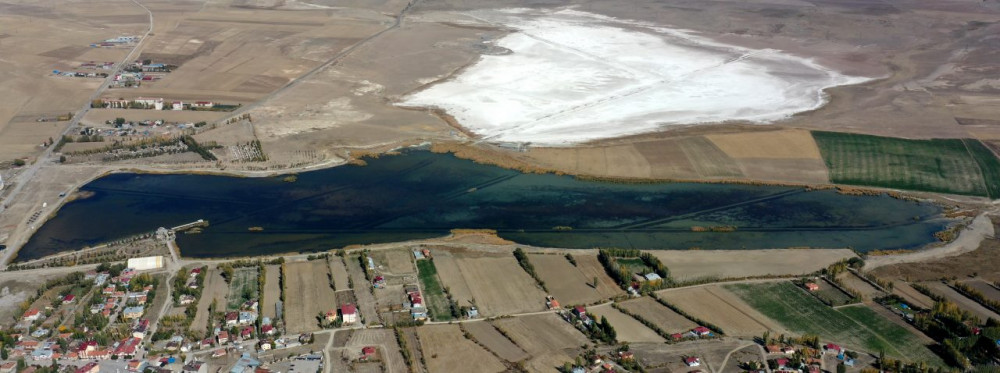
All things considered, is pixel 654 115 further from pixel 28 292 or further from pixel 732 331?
pixel 28 292

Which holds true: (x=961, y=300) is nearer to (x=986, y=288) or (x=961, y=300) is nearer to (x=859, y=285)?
(x=986, y=288)

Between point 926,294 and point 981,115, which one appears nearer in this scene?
point 926,294

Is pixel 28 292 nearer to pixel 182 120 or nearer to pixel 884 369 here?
pixel 182 120

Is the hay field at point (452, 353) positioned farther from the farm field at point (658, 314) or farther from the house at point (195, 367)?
the house at point (195, 367)

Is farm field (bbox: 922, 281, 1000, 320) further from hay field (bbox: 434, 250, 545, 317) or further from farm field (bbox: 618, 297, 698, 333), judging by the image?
hay field (bbox: 434, 250, 545, 317)

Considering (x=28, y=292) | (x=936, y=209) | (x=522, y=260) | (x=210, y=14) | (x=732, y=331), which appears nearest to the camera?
(x=732, y=331)

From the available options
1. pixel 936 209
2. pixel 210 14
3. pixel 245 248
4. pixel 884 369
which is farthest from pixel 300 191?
pixel 210 14

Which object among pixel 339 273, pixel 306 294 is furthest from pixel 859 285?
pixel 306 294

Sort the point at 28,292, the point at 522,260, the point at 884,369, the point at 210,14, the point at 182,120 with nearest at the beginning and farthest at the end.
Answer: the point at 884,369, the point at 28,292, the point at 522,260, the point at 182,120, the point at 210,14
